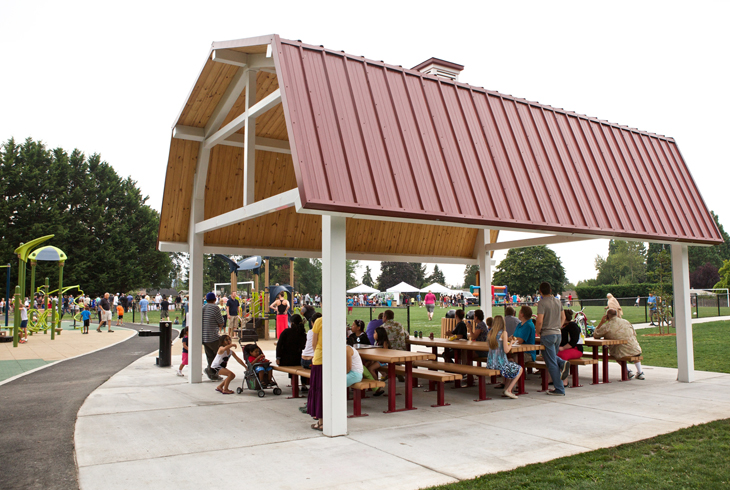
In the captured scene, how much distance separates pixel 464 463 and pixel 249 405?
4284mm

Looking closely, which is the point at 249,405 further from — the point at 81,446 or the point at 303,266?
the point at 303,266

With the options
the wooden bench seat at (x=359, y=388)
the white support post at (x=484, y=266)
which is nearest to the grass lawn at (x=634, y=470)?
the wooden bench seat at (x=359, y=388)

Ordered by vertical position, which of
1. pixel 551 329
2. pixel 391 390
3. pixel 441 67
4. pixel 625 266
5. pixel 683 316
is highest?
pixel 441 67

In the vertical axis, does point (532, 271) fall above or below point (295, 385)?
above

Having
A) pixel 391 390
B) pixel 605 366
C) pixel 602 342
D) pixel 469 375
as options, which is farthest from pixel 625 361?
pixel 391 390

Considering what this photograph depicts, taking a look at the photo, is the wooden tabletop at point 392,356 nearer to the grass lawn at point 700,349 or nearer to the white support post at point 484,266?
the white support post at point 484,266

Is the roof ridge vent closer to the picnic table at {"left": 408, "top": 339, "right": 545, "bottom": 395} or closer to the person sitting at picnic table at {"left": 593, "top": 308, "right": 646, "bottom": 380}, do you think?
the picnic table at {"left": 408, "top": 339, "right": 545, "bottom": 395}

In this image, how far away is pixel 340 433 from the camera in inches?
256

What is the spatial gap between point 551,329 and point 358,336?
3439 millimetres

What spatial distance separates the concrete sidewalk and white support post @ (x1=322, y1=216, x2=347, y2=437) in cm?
30

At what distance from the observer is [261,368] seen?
9500mm

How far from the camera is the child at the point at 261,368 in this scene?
9.48 metres

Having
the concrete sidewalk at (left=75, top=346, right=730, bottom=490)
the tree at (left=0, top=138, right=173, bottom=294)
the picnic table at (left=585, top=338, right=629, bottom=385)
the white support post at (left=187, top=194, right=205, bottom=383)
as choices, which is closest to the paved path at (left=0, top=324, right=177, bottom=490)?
the concrete sidewalk at (left=75, top=346, right=730, bottom=490)

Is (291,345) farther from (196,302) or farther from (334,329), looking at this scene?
(334,329)
